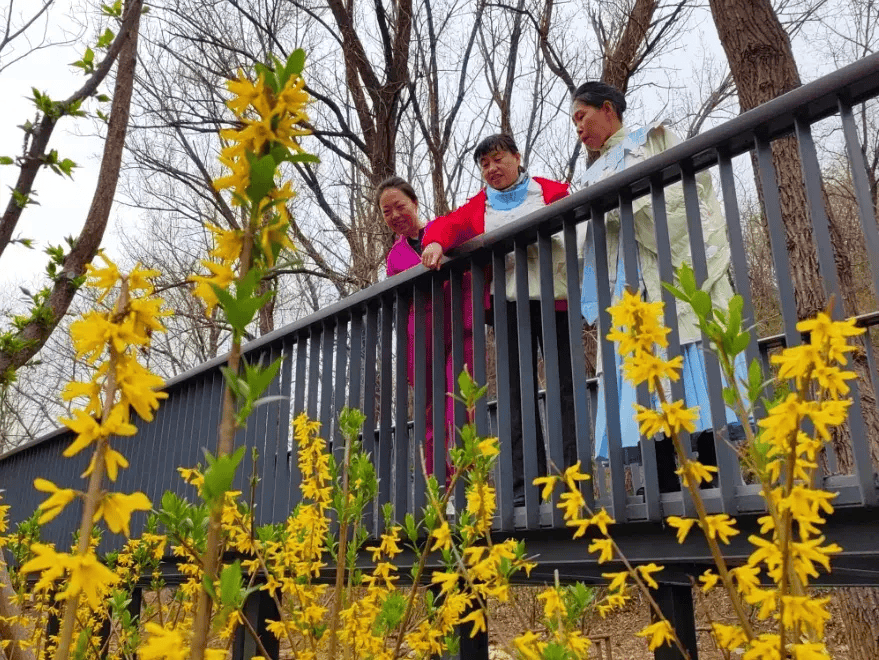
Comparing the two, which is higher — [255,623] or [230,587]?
[230,587]

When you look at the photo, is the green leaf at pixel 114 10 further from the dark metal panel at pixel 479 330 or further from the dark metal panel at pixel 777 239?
the dark metal panel at pixel 777 239

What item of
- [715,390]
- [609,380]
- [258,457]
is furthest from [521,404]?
[258,457]

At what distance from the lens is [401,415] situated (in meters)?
Answer: 3.39

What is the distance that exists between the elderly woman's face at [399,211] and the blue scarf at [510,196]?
0.65 meters

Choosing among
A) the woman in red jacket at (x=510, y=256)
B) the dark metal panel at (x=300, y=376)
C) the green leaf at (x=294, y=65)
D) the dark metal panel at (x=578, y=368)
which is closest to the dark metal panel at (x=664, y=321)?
the dark metal panel at (x=578, y=368)

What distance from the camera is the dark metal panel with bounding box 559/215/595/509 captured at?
2484 millimetres

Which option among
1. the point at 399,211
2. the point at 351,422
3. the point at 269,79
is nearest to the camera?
the point at 269,79

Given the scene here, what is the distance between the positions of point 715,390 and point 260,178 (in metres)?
1.68

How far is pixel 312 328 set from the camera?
4.12m

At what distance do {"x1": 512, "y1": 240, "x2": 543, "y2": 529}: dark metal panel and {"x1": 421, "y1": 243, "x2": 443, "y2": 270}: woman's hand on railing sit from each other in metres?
0.36

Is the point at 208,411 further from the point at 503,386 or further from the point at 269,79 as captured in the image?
the point at 269,79

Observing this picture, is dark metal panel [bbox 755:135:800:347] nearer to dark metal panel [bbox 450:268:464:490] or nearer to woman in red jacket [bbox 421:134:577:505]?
woman in red jacket [bbox 421:134:577:505]

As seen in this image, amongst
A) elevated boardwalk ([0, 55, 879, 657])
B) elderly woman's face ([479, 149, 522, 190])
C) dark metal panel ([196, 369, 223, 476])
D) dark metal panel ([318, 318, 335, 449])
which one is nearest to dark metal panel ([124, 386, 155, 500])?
dark metal panel ([196, 369, 223, 476])

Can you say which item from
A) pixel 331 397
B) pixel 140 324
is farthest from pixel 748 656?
pixel 331 397
